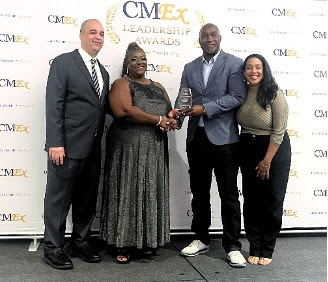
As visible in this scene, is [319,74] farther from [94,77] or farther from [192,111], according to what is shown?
[94,77]

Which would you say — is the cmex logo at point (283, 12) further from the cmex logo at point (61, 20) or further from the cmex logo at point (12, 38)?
the cmex logo at point (12, 38)

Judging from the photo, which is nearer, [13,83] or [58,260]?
[58,260]

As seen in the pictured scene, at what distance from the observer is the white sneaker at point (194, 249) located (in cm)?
327

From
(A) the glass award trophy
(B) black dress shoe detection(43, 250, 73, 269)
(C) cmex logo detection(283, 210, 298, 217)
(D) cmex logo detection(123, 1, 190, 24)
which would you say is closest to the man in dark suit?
(B) black dress shoe detection(43, 250, 73, 269)

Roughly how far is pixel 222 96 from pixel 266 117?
35cm

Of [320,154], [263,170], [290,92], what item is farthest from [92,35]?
[320,154]

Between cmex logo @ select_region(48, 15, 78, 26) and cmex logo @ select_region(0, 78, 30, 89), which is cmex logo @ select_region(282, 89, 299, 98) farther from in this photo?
cmex logo @ select_region(0, 78, 30, 89)

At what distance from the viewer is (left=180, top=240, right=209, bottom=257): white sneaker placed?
10.7 feet

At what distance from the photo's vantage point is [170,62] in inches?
144

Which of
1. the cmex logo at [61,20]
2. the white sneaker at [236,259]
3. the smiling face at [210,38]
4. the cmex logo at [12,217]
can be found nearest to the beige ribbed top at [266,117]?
the smiling face at [210,38]

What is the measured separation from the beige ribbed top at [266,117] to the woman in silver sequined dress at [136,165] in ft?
1.70

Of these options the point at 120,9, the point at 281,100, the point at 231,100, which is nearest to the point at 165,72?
the point at 120,9

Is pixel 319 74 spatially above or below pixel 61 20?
below

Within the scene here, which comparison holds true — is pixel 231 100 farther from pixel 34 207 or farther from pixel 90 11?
pixel 34 207
